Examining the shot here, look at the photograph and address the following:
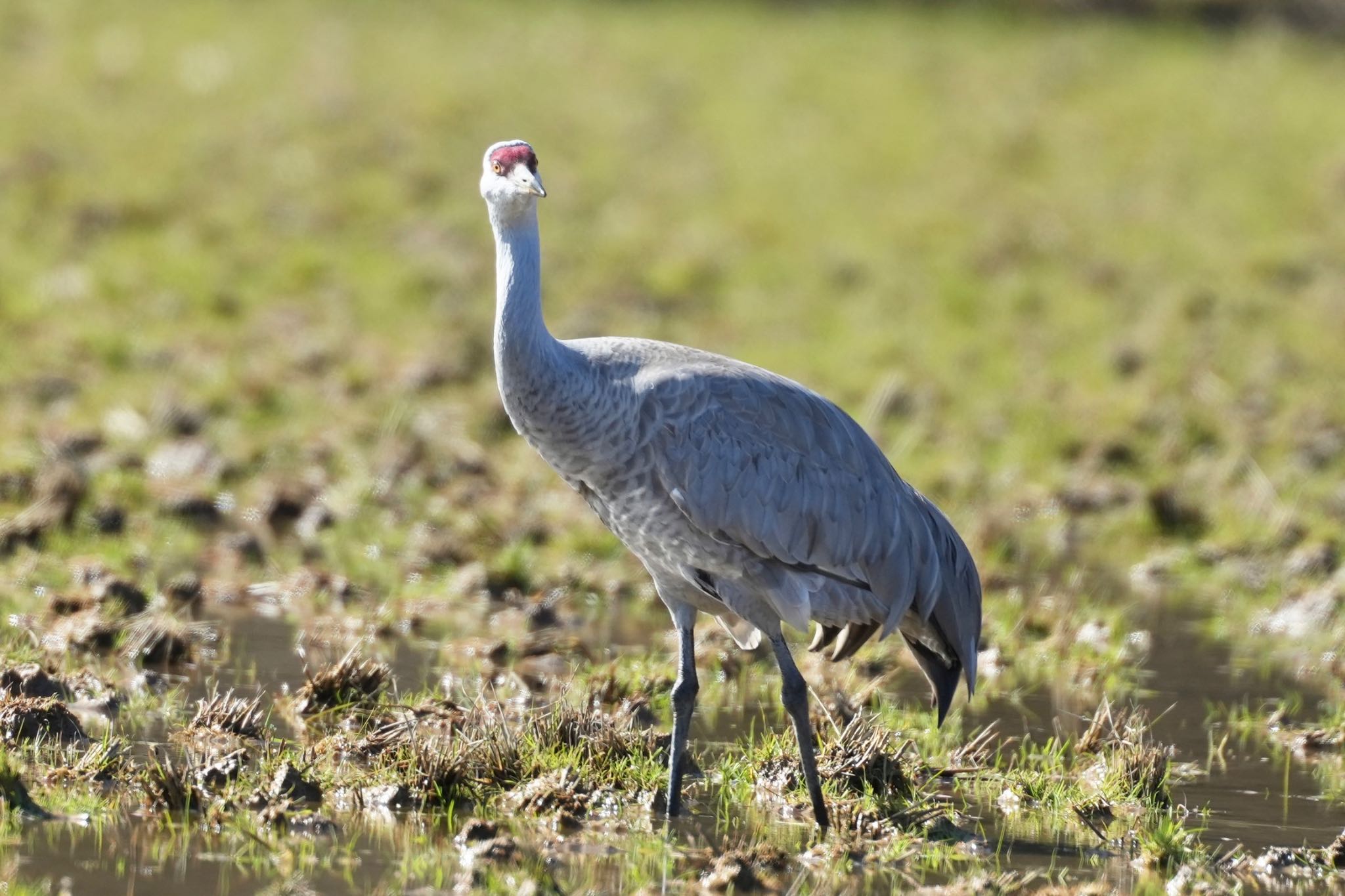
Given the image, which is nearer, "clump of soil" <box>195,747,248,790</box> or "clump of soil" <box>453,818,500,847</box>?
"clump of soil" <box>453,818,500,847</box>

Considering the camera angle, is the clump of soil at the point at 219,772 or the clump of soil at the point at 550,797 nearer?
the clump of soil at the point at 219,772

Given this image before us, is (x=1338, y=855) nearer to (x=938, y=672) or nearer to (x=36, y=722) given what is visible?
(x=938, y=672)

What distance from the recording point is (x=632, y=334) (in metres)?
13.2

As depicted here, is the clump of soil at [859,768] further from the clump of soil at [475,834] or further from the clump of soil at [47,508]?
the clump of soil at [47,508]

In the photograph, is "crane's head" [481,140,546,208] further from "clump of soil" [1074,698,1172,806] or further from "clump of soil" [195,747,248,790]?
"clump of soil" [1074,698,1172,806]

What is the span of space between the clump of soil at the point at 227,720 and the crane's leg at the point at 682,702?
1.30 meters

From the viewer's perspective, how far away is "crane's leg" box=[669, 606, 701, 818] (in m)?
5.61

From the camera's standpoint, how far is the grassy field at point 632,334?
18.2ft

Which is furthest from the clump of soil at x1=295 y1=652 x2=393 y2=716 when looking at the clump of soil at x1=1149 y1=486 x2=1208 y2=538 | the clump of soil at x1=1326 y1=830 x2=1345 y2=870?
the clump of soil at x1=1149 y1=486 x2=1208 y2=538

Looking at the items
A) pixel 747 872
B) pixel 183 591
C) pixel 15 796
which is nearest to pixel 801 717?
pixel 747 872

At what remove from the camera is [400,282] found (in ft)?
45.4

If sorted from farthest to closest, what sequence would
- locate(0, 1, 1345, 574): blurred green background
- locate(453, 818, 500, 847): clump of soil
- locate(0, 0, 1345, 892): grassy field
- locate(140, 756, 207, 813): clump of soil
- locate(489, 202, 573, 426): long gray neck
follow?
locate(0, 1, 1345, 574): blurred green background
locate(489, 202, 573, 426): long gray neck
locate(0, 0, 1345, 892): grassy field
locate(140, 756, 207, 813): clump of soil
locate(453, 818, 500, 847): clump of soil

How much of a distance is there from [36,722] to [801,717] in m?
2.27

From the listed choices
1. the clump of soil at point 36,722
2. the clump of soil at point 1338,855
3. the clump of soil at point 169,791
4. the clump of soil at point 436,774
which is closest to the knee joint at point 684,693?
the clump of soil at point 436,774
